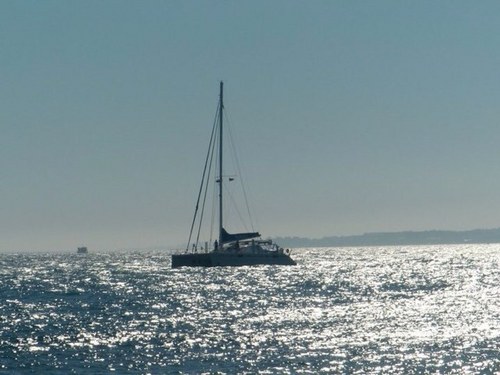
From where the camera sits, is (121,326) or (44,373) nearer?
(44,373)

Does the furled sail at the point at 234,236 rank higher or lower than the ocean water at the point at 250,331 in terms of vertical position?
higher

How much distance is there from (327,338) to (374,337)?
298cm

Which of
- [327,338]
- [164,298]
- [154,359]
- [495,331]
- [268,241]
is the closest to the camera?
[154,359]

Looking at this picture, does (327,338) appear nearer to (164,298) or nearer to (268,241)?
(164,298)

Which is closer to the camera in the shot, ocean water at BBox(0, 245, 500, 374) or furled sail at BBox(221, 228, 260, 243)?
ocean water at BBox(0, 245, 500, 374)

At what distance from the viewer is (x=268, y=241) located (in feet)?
474

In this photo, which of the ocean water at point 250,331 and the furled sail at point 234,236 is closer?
the ocean water at point 250,331

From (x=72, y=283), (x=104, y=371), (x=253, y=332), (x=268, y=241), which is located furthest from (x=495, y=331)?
(x=268, y=241)

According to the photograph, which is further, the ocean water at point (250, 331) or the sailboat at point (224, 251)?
the sailboat at point (224, 251)

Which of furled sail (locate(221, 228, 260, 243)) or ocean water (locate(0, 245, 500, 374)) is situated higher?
furled sail (locate(221, 228, 260, 243))

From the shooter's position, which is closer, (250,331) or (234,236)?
(250,331)

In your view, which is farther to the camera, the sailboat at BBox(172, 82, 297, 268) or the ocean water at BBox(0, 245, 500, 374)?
the sailboat at BBox(172, 82, 297, 268)

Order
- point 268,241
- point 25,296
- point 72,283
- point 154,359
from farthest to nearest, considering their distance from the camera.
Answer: point 268,241 < point 72,283 < point 25,296 < point 154,359

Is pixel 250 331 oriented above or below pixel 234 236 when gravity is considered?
below
